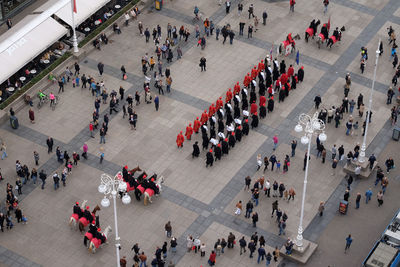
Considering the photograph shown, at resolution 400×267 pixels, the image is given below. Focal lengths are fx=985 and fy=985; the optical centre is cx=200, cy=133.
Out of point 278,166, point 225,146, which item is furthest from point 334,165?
point 225,146

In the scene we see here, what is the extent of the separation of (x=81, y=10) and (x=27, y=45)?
6.58m

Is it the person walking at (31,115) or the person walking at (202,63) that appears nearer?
the person walking at (31,115)

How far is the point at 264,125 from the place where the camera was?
72750 mm

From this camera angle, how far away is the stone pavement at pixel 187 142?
6381 centimetres

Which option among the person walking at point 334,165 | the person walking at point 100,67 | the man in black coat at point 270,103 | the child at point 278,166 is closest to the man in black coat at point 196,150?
the child at point 278,166

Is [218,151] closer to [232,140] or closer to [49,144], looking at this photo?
[232,140]

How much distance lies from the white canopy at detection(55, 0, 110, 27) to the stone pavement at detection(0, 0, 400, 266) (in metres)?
2.92

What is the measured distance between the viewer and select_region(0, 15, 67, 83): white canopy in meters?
73.9

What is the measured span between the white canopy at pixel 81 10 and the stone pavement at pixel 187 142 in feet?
9.57

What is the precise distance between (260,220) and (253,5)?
2731 centimetres

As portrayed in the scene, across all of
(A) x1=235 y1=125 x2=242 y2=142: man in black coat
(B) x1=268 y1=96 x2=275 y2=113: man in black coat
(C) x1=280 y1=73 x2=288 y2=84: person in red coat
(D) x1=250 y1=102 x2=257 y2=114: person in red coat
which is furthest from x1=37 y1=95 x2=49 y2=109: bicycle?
(C) x1=280 y1=73 x2=288 y2=84: person in red coat

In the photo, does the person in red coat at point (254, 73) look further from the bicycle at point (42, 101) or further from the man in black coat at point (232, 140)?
the bicycle at point (42, 101)

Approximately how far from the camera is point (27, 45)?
249 feet

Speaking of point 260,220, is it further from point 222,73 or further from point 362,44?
point 362,44
